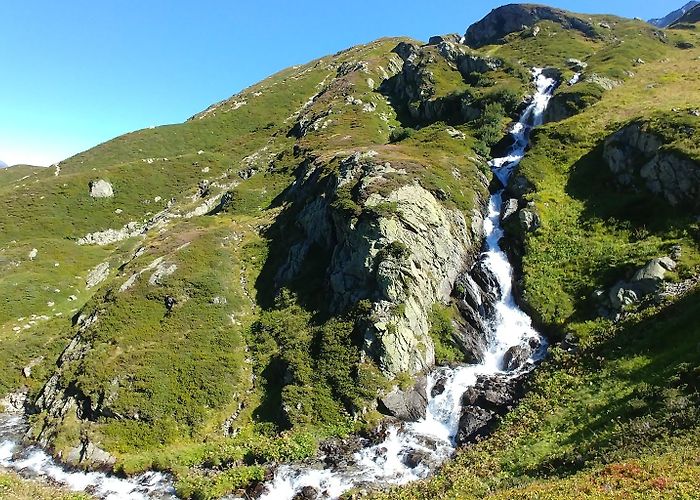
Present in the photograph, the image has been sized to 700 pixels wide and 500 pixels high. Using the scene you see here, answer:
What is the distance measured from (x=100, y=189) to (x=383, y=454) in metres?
80.7

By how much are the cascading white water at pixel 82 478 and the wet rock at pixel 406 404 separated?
14.9 metres

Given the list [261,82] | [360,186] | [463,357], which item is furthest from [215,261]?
[261,82]

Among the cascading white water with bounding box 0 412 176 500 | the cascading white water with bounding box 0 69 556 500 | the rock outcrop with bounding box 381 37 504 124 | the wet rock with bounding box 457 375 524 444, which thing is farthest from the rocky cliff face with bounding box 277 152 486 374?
the rock outcrop with bounding box 381 37 504 124

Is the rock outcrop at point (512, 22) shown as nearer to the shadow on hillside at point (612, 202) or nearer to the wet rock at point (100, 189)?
the shadow on hillside at point (612, 202)

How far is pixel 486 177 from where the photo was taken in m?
58.3

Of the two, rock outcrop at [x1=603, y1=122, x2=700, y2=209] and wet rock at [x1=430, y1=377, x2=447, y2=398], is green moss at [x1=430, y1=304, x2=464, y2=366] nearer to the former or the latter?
wet rock at [x1=430, y1=377, x2=447, y2=398]

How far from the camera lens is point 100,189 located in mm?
86875

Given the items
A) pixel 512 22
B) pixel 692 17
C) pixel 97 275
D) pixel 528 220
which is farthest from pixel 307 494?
pixel 692 17

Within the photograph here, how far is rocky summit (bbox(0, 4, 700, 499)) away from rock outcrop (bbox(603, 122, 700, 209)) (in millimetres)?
211

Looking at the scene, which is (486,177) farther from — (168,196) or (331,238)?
(168,196)

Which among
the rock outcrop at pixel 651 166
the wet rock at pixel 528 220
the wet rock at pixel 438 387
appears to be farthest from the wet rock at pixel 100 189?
the rock outcrop at pixel 651 166

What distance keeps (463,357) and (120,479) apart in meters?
26.3

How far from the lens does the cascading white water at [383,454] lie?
2720 centimetres

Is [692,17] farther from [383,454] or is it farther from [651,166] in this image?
[383,454]
